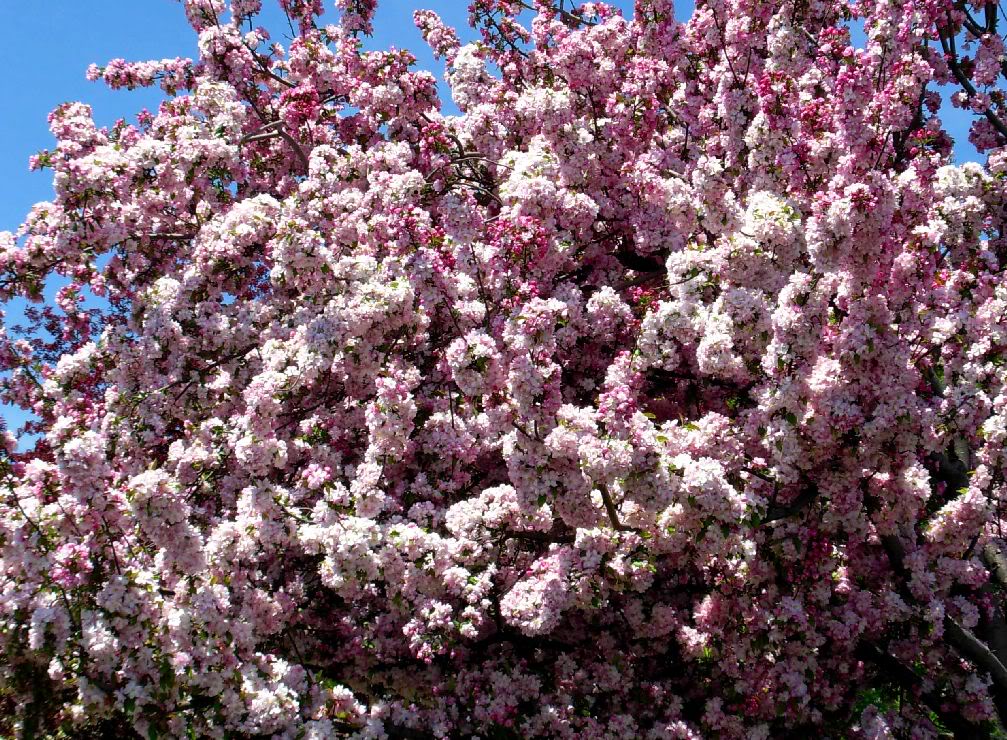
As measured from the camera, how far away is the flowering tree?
6219 millimetres

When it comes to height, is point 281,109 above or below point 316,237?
above

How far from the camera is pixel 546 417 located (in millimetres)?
6223

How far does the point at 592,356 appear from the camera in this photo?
354 inches

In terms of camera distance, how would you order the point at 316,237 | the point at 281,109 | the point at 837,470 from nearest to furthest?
1. the point at 837,470
2. the point at 316,237
3. the point at 281,109

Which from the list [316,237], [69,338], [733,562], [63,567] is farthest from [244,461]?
[69,338]

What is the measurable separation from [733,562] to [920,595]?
281 centimetres

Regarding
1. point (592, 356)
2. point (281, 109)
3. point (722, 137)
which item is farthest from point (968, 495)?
point (281, 109)

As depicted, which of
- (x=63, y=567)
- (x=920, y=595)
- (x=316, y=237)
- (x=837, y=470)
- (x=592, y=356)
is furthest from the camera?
(x=592, y=356)

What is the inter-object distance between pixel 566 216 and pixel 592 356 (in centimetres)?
180

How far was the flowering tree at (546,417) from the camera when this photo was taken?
20.4ft

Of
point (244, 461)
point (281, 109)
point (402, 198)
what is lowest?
point (244, 461)

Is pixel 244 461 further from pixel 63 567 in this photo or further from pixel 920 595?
pixel 920 595

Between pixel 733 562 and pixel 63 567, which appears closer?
pixel 63 567

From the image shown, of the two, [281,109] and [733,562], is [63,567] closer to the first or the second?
[733,562]
